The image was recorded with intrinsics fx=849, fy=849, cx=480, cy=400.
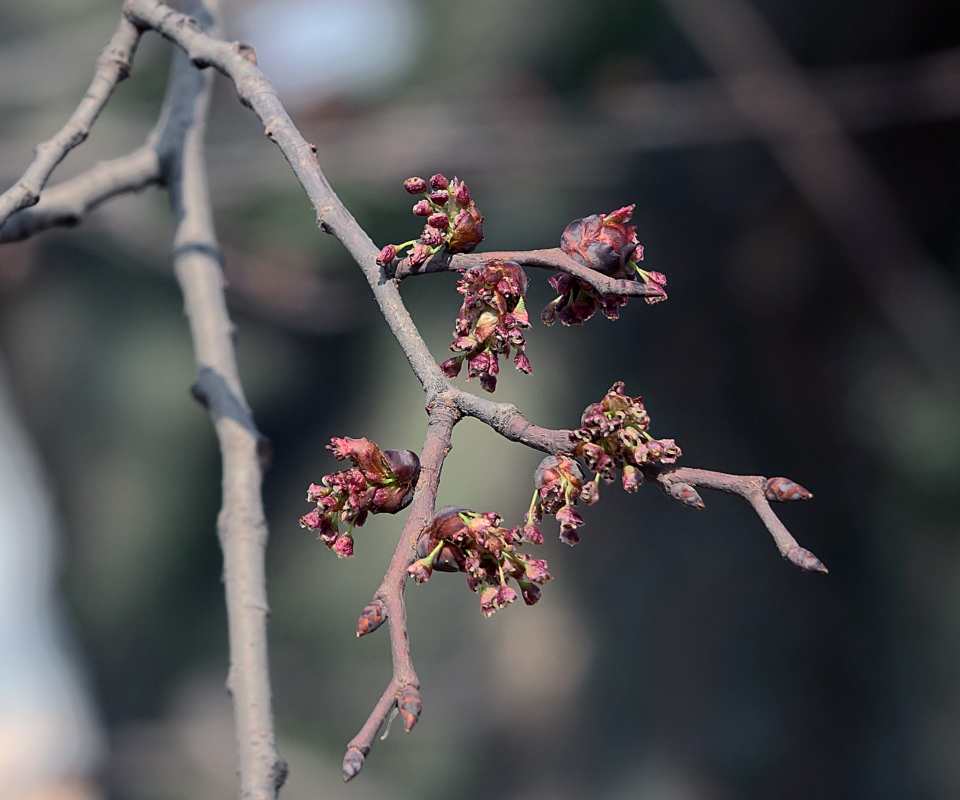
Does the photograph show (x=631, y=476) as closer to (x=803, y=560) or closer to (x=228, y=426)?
(x=803, y=560)

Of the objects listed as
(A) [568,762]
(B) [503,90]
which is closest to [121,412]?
(B) [503,90]

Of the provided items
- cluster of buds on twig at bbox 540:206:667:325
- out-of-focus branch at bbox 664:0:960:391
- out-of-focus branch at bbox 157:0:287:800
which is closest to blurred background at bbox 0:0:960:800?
out-of-focus branch at bbox 664:0:960:391

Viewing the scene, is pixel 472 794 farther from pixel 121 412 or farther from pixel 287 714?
pixel 121 412

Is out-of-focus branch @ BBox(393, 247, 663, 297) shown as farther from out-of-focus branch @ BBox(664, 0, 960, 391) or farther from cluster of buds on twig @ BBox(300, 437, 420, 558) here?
out-of-focus branch @ BBox(664, 0, 960, 391)

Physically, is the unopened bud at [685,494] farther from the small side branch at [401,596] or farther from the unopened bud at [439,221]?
the unopened bud at [439,221]

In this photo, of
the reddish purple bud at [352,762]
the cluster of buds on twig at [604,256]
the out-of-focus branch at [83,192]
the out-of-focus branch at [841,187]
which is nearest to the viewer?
the reddish purple bud at [352,762]

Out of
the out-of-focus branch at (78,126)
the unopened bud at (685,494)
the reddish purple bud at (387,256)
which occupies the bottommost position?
the unopened bud at (685,494)

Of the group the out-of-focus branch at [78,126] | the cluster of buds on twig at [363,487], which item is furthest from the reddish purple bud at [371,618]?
the out-of-focus branch at [78,126]
